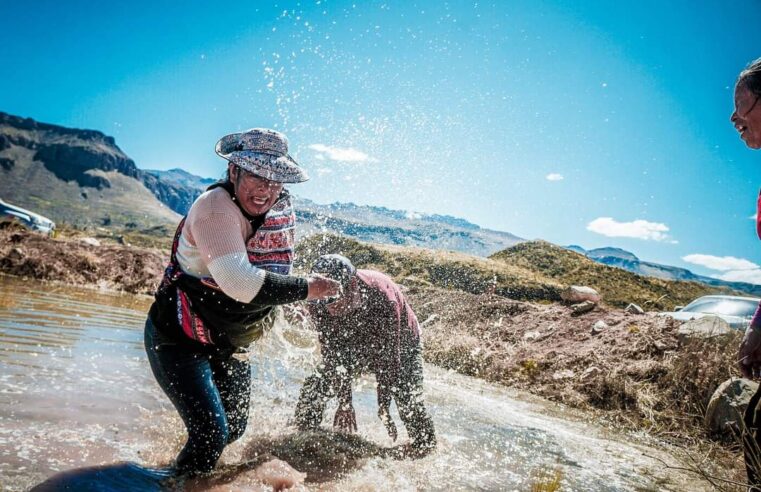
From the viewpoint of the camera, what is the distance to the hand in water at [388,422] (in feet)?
12.4

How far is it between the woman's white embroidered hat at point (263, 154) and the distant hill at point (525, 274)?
26549 mm

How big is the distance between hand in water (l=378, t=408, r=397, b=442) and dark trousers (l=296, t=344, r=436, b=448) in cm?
13

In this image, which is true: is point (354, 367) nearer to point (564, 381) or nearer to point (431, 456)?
point (431, 456)

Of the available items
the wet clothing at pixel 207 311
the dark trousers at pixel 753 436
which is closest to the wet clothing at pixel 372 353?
the wet clothing at pixel 207 311

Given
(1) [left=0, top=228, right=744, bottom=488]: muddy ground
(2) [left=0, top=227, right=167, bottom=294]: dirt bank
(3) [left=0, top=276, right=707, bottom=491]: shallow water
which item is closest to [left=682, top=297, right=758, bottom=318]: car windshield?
(1) [left=0, top=228, right=744, bottom=488]: muddy ground

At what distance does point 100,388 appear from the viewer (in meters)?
3.95

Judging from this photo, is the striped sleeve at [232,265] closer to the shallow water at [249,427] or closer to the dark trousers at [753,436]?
the shallow water at [249,427]

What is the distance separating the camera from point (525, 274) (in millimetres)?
38375

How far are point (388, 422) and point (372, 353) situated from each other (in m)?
0.63

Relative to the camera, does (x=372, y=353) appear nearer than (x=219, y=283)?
No

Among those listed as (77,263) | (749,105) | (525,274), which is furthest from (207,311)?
(525,274)

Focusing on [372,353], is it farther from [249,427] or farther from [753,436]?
[753,436]

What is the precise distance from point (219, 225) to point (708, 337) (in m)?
6.97

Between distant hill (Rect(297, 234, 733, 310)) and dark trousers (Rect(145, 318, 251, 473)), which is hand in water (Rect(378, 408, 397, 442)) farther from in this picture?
distant hill (Rect(297, 234, 733, 310))
